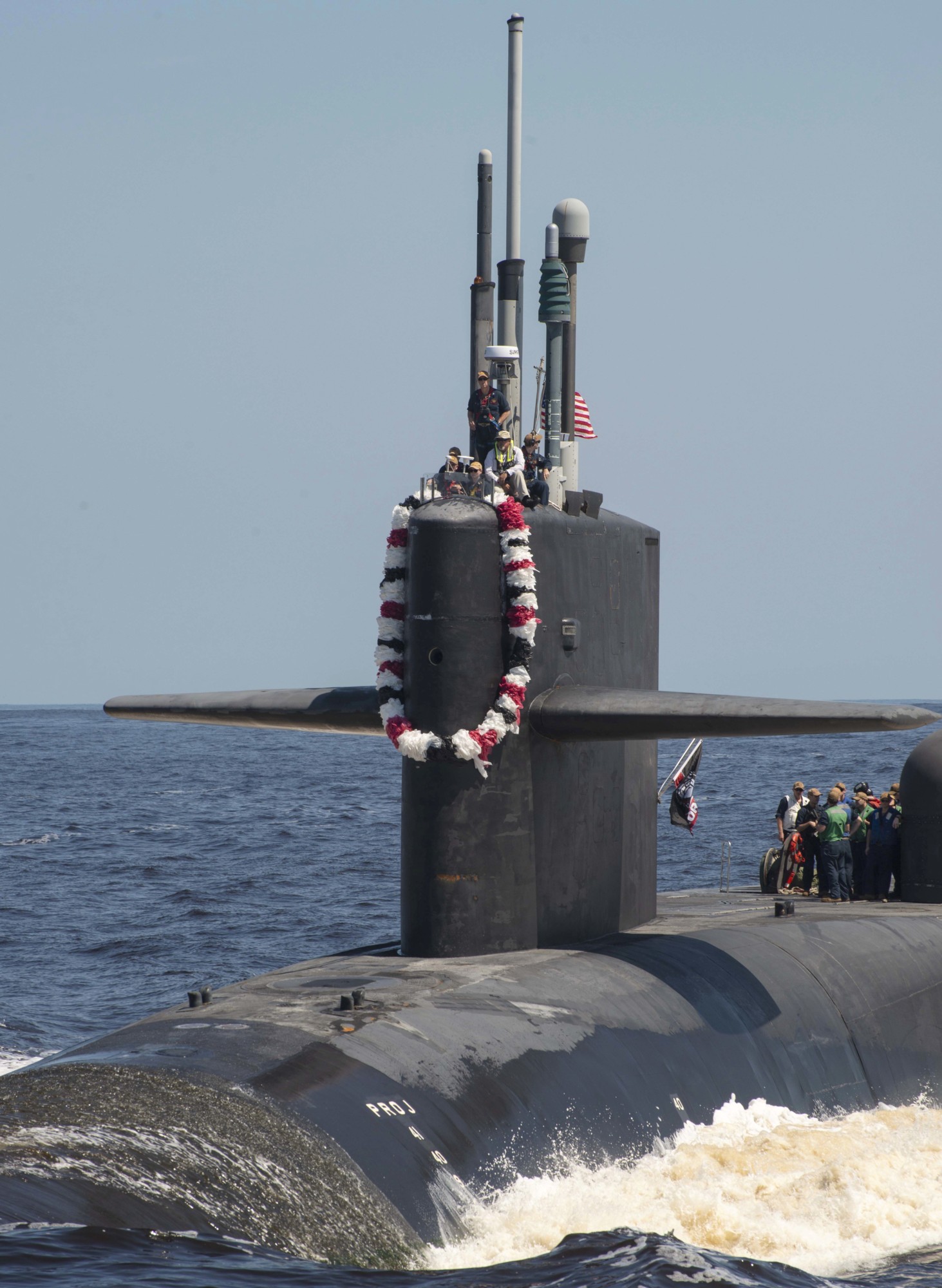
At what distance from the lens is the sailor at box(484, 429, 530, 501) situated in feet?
42.6

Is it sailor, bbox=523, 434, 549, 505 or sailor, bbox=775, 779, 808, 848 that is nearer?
sailor, bbox=523, 434, 549, 505

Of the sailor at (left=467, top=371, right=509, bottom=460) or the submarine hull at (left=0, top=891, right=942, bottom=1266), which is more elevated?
the sailor at (left=467, top=371, right=509, bottom=460)

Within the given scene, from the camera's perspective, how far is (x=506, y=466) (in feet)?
44.2

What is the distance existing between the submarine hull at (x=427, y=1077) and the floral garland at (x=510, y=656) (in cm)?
171

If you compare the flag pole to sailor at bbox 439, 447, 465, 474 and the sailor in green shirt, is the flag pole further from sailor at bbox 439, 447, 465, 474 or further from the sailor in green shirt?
sailor at bbox 439, 447, 465, 474

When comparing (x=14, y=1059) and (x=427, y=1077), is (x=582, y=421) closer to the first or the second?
(x=427, y=1077)

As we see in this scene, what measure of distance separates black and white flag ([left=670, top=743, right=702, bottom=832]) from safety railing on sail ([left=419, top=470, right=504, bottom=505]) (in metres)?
6.03

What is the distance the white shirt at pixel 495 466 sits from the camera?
12.9 m

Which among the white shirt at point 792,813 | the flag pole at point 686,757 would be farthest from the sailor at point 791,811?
the flag pole at point 686,757

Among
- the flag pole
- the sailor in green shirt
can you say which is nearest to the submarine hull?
the flag pole

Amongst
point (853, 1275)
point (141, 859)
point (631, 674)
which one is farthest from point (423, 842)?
point (141, 859)

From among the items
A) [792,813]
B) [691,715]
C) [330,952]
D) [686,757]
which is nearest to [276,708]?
[691,715]

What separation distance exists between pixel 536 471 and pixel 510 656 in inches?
85.5

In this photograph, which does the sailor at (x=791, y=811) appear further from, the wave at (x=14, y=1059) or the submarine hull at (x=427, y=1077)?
the wave at (x=14, y=1059)
